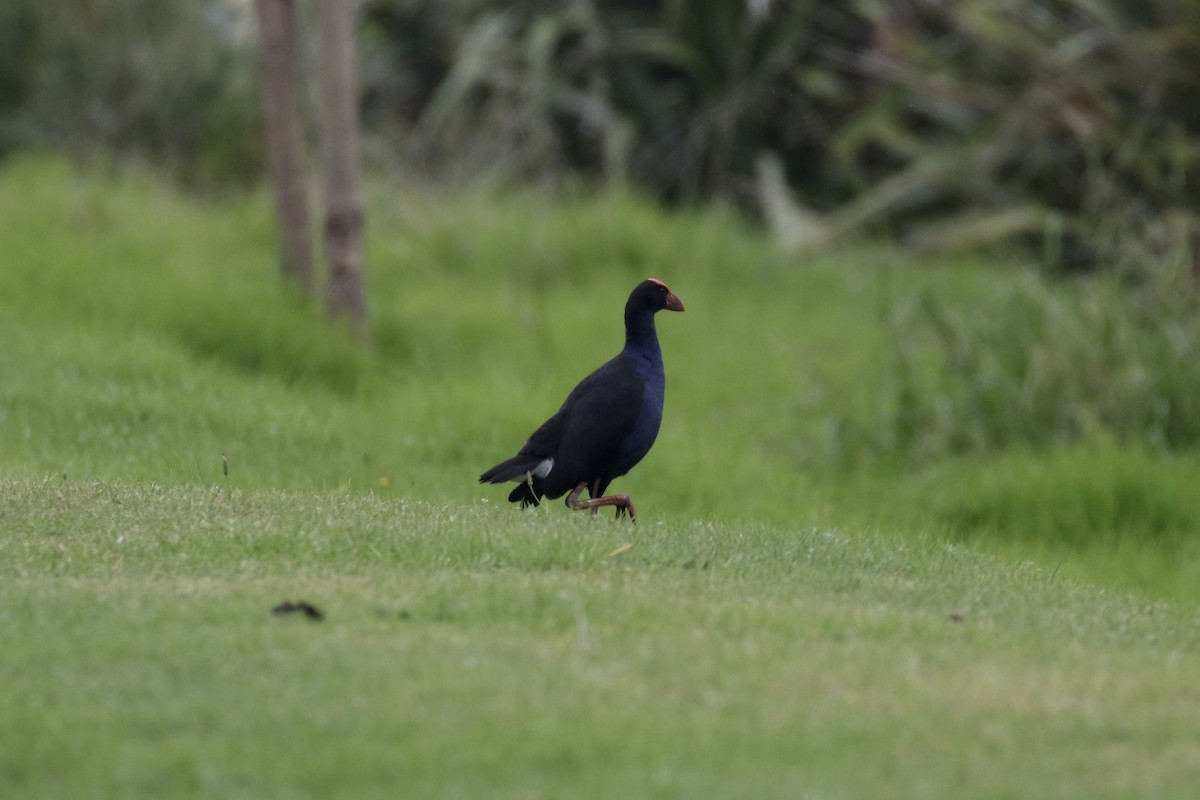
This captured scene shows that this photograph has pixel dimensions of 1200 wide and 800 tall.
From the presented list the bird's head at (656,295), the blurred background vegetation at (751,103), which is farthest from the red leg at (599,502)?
the blurred background vegetation at (751,103)

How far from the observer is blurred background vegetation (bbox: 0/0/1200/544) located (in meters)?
12.3

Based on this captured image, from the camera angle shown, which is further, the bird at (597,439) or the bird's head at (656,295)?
the bird's head at (656,295)

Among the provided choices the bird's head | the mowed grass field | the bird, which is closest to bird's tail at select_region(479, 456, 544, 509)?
the bird

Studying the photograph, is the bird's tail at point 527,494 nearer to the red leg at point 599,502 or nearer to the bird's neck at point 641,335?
the red leg at point 599,502

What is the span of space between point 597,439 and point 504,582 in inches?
70.8

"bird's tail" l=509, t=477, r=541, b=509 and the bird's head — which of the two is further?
the bird's head

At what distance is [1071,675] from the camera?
17.8 feet

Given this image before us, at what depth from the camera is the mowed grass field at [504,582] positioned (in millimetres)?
4574

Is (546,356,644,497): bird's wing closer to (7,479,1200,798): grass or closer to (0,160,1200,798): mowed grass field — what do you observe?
(0,160,1200,798): mowed grass field

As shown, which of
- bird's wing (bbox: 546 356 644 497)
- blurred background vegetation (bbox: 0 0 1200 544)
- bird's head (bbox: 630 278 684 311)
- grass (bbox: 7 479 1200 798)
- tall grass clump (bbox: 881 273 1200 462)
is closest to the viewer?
grass (bbox: 7 479 1200 798)

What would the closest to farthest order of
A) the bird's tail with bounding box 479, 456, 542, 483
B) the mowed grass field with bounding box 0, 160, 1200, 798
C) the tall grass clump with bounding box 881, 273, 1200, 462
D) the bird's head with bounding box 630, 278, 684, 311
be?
the mowed grass field with bounding box 0, 160, 1200, 798 → the bird's tail with bounding box 479, 456, 542, 483 → the bird's head with bounding box 630, 278, 684, 311 → the tall grass clump with bounding box 881, 273, 1200, 462

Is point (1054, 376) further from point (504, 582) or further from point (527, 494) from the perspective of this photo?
point (504, 582)

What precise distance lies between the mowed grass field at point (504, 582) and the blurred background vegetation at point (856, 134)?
807 mm

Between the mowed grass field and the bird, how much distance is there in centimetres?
18
